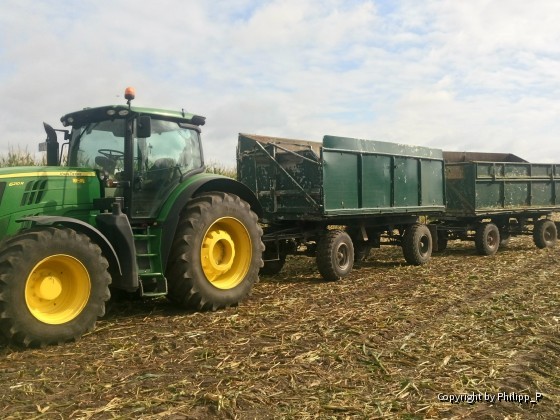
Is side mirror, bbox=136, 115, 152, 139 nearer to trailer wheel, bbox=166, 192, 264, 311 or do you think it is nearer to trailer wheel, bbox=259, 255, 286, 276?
trailer wheel, bbox=166, 192, 264, 311

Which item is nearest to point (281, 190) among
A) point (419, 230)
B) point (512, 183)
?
point (419, 230)

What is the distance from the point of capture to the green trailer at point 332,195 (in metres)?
7.93

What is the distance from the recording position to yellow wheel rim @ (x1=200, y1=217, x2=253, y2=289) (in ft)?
19.2

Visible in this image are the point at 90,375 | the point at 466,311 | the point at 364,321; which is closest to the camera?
the point at 90,375

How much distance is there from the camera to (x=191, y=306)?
562 centimetres

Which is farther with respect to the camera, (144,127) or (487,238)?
(487,238)

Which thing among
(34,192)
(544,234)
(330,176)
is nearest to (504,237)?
(544,234)

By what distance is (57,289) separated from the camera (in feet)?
14.8

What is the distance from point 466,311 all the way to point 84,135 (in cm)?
474

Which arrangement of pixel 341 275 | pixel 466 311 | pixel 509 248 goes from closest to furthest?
1. pixel 466 311
2. pixel 341 275
3. pixel 509 248

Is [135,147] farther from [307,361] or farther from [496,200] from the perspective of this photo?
[496,200]

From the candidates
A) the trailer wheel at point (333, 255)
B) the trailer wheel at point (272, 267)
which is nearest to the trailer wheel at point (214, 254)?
the trailer wheel at point (333, 255)

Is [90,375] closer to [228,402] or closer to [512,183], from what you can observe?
[228,402]

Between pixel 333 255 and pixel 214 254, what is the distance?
2.48m
